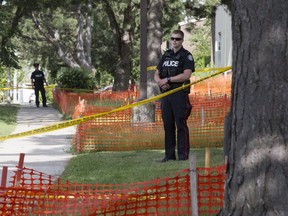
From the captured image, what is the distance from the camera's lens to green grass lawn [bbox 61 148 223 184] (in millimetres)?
8609

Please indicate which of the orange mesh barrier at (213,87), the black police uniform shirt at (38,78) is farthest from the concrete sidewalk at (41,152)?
the orange mesh barrier at (213,87)

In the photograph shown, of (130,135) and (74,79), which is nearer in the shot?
(130,135)

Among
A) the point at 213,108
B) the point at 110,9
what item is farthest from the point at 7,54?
the point at 213,108

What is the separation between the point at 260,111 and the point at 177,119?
190 inches

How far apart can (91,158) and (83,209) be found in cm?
447

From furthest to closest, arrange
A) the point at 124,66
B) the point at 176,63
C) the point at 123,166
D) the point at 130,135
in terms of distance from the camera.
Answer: the point at 124,66
the point at 130,135
the point at 123,166
the point at 176,63

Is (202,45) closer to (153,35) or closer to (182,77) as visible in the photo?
(153,35)

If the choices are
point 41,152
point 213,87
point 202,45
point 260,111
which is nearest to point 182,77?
A: point 41,152

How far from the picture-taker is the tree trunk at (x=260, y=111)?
4.53m

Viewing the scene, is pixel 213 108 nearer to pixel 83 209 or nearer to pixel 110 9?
pixel 83 209

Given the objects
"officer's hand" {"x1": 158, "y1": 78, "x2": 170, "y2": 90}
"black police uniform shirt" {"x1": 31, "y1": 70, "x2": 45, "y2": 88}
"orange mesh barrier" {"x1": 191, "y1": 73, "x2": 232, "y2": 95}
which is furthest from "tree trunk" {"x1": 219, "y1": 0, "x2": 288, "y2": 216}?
"orange mesh barrier" {"x1": 191, "y1": 73, "x2": 232, "y2": 95}

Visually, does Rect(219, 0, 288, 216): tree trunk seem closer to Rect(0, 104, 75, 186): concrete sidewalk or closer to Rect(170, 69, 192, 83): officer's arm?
Rect(170, 69, 192, 83): officer's arm

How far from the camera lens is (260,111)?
4598 millimetres

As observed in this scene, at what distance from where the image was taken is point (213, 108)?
609 inches
